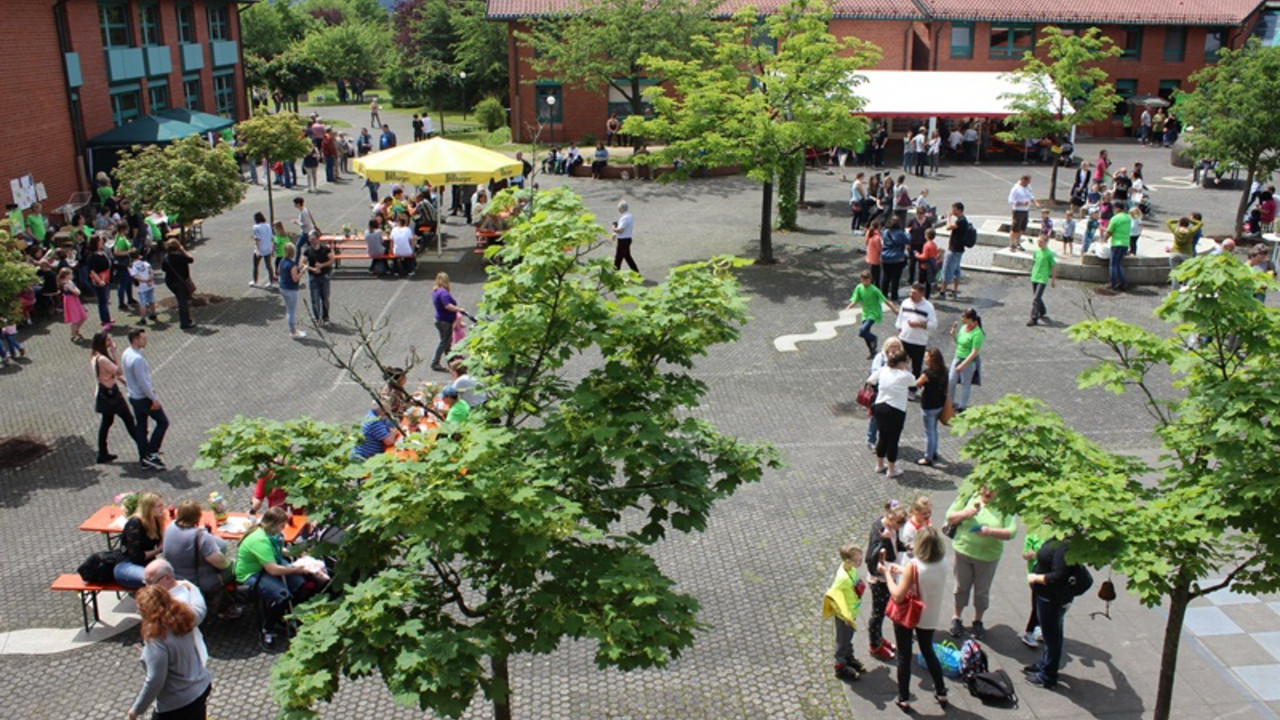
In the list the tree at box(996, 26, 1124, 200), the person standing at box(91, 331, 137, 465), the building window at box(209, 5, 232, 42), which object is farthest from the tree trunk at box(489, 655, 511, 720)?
the building window at box(209, 5, 232, 42)

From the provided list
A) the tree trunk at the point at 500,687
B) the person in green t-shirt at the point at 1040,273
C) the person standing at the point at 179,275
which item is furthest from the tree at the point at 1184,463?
the person standing at the point at 179,275

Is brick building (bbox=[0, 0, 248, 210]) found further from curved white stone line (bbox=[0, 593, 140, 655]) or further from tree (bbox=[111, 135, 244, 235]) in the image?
curved white stone line (bbox=[0, 593, 140, 655])

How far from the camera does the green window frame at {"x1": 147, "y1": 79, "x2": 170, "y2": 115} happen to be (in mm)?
32156

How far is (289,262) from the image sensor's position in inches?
678

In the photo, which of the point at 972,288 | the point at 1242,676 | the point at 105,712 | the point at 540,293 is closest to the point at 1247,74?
the point at 972,288

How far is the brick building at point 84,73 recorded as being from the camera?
24.9m

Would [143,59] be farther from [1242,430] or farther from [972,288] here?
[1242,430]

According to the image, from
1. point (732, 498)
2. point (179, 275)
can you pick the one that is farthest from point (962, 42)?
point (732, 498)

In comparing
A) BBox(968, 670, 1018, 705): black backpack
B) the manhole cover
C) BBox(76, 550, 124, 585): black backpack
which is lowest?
BBox(968, 670, 1018, 705): black backpack

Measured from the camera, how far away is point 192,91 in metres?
36.1

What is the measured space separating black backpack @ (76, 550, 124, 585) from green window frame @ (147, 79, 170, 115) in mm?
25807

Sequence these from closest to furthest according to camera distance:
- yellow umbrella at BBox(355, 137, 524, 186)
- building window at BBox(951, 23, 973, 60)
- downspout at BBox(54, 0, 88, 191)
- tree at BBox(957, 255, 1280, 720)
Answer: tree at BBox(957, 255, 1280, 720), yellow umbrella at BBox(355, 137, 524, 186), downspout at BBox(54, 0, 88, 191), building window at BBox(951, 23, 973, 60)

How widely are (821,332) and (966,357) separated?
4.12 metres

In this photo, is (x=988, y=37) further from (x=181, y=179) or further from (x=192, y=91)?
(x=181, y=179)
